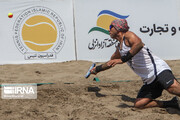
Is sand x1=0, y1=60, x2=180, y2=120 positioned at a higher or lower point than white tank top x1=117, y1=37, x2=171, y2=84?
lower

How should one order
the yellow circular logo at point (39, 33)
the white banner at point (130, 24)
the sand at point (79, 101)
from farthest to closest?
1. the white banner at point (130, 24)
2. the yellow circular logo at point (39, 33)
3. the sand at point (79, 101)

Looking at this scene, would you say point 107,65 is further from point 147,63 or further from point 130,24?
point 130,24

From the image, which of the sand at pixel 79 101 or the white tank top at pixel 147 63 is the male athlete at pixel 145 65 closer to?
the white tank top at pixel 147 63

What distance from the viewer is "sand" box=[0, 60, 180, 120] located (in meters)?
3.63

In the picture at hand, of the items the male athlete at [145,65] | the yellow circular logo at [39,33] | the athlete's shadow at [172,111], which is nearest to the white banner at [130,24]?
the yellow circular logo at [39,33]

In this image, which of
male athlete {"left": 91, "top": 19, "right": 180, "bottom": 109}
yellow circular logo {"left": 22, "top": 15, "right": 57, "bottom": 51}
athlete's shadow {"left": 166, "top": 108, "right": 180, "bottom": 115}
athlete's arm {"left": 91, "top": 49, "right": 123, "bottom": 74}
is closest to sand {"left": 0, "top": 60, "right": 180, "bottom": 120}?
athlete's shadow {"left": 166, "top": 108, "right": 180, "bottom": 115}

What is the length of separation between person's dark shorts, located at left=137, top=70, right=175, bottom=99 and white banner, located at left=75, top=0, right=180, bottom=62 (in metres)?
4.76

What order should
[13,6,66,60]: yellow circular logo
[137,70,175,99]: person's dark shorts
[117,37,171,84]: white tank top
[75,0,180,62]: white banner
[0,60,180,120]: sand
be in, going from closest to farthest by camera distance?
[0,60,180,120]: sand < [137,70,175,99]: person's dark shorts < [117,37,171,84]: white tank top < [13,6,66,60]: yellow circular logo < [75,0,180,62]: white banner

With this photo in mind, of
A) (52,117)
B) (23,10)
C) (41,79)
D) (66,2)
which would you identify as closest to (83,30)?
(66,2)

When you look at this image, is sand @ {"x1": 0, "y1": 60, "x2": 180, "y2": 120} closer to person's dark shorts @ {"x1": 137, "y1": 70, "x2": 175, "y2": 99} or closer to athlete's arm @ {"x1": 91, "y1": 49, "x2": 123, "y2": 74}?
person's dark shorts @ {"x1": 137, "y1": 70, "x2": 175, "y2": 99}

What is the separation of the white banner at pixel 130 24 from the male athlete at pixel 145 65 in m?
4.73

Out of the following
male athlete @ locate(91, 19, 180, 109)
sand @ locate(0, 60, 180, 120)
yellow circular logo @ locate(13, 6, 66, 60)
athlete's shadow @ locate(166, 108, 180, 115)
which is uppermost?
yellow circular logo @ locate(13, 6, 66, 60)

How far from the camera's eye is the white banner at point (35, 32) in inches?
341

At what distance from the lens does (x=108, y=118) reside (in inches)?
138
